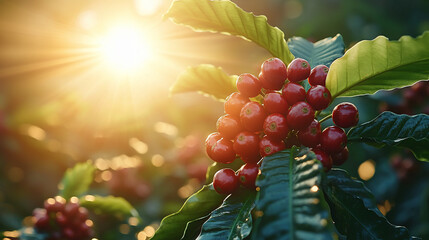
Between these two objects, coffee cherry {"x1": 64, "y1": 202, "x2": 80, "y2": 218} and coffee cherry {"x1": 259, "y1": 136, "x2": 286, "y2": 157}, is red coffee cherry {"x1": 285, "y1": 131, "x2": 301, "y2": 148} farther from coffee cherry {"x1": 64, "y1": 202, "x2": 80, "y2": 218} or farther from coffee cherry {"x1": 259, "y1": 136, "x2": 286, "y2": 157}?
coffee cherry {"x1": 64, "y1": 202, "x2": 80, "y2": 218}

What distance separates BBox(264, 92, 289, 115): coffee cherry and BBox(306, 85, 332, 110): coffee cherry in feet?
0.23

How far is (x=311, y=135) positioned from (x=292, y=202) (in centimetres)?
30

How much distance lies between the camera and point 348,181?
1.08 m

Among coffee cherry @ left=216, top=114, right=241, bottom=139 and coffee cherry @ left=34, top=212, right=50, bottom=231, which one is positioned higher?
coffee cherry @ left=34, top=212, right=50, bottom=231

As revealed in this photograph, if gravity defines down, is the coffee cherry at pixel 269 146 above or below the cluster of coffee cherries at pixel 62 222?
below

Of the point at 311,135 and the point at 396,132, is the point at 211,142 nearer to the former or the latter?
the point at 311,135

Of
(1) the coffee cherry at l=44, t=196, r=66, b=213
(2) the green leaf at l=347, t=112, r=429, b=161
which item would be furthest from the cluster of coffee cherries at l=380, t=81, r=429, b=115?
(1) the coffee cherry at l=44, t=196, r=66, b=213

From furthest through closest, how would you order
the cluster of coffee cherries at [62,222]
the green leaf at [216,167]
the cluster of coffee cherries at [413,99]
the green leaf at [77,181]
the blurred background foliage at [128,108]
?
the blurred background foliage at [128,108], the cluster of coffee cherries at [413,99], the green leaf at [77,181], the cluster of coffee cherries at [62,222], the green leaf at [216,167]

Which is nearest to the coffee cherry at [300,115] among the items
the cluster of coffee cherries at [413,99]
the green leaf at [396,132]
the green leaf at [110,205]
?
the green leaf at [396,132]

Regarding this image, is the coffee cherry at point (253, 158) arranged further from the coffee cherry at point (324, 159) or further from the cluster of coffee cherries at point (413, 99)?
the cluster of coffee cherries at point (413, 99)

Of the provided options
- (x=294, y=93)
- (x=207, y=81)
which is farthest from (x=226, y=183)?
(x=207, y=81)

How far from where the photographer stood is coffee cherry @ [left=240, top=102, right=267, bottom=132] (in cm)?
103

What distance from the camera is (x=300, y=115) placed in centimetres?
99

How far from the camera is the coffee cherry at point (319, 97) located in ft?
3.33
